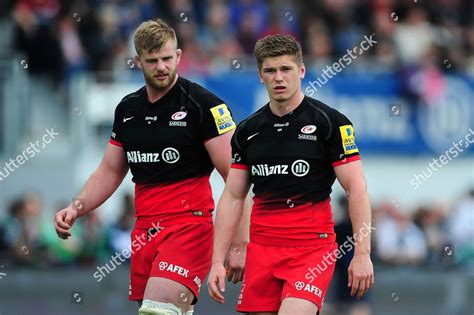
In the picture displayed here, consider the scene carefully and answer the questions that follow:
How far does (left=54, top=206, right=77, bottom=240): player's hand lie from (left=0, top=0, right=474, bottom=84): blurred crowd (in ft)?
28.5

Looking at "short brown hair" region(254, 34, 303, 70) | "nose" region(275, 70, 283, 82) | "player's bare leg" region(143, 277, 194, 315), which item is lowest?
"player's bare leg" region(143, 277, 194, 315)

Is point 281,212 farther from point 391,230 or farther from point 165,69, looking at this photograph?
point 391,230

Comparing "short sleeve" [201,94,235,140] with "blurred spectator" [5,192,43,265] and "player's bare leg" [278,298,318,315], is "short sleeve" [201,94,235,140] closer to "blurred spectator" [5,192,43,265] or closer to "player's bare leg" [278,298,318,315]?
"player's bare leg" [278,298,318,315]

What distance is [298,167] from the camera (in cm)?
785

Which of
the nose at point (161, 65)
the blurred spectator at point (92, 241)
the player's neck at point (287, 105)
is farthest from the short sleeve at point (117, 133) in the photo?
the blurred spectator at point (92, 241)

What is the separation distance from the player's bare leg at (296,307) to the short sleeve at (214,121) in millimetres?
1420

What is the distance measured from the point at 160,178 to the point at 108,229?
738cm

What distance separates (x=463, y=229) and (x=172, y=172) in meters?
9.71

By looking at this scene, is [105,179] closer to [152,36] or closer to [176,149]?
[176,149]

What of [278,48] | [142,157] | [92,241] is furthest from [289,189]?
[92,241]

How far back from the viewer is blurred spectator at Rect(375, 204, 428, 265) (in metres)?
16.5

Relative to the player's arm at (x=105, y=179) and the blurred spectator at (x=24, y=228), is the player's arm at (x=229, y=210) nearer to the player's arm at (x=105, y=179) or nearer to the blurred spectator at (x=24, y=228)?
the player's arm at (x=105, y=179)

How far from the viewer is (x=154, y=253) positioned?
27.9ft

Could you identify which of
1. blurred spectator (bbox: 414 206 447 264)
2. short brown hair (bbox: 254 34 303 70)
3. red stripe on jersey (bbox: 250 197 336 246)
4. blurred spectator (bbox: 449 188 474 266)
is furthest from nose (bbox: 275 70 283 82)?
blurred spectator (bbox: 414 206 447 264)
